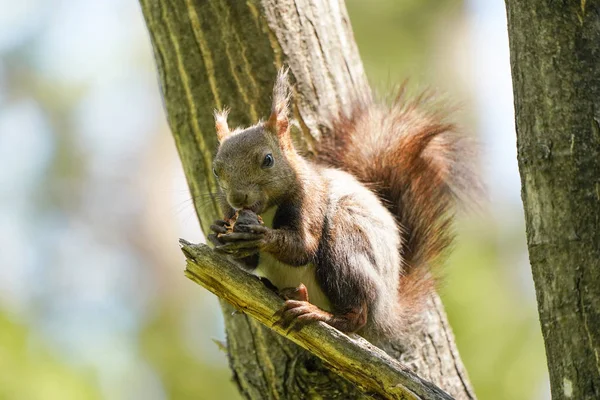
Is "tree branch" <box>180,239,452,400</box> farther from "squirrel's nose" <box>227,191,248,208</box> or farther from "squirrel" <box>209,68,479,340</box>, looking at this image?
"squirrel's nose" <box>227,191,248,208</box>

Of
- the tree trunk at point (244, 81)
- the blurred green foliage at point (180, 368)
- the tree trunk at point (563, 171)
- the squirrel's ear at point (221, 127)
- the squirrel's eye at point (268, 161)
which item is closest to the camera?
the tree trunk at point (563, 171)

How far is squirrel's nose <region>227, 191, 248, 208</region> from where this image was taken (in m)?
3.29

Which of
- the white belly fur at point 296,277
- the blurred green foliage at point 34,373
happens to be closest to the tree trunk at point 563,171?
the white belly fur at point 296,277

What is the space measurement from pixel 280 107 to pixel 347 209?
50cm

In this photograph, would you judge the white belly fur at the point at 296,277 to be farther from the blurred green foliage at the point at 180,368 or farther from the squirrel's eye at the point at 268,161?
the blurred green foliage at the point at 180,368

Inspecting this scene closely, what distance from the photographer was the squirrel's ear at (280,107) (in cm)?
349

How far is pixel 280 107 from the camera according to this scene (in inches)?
140

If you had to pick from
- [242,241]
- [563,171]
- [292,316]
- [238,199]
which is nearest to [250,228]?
[242,241]

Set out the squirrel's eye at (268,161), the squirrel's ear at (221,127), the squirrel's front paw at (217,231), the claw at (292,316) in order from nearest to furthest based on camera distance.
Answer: the claw at (292,316) < the squirrel's front paw at (217,231) < the squirrel's eye at (268,161) < the squirrel's ear at (221,127)

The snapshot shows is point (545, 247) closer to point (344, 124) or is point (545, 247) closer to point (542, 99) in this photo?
point (542, 99)

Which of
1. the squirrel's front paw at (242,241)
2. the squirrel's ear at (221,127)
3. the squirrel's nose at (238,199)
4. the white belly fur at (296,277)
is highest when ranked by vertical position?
the squirrel's ear at (221,127)

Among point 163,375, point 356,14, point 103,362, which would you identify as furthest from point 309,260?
point 356,14

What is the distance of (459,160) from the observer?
400 cm

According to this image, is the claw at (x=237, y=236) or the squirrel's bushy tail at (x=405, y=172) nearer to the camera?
the claw at (x=237, y=236)
